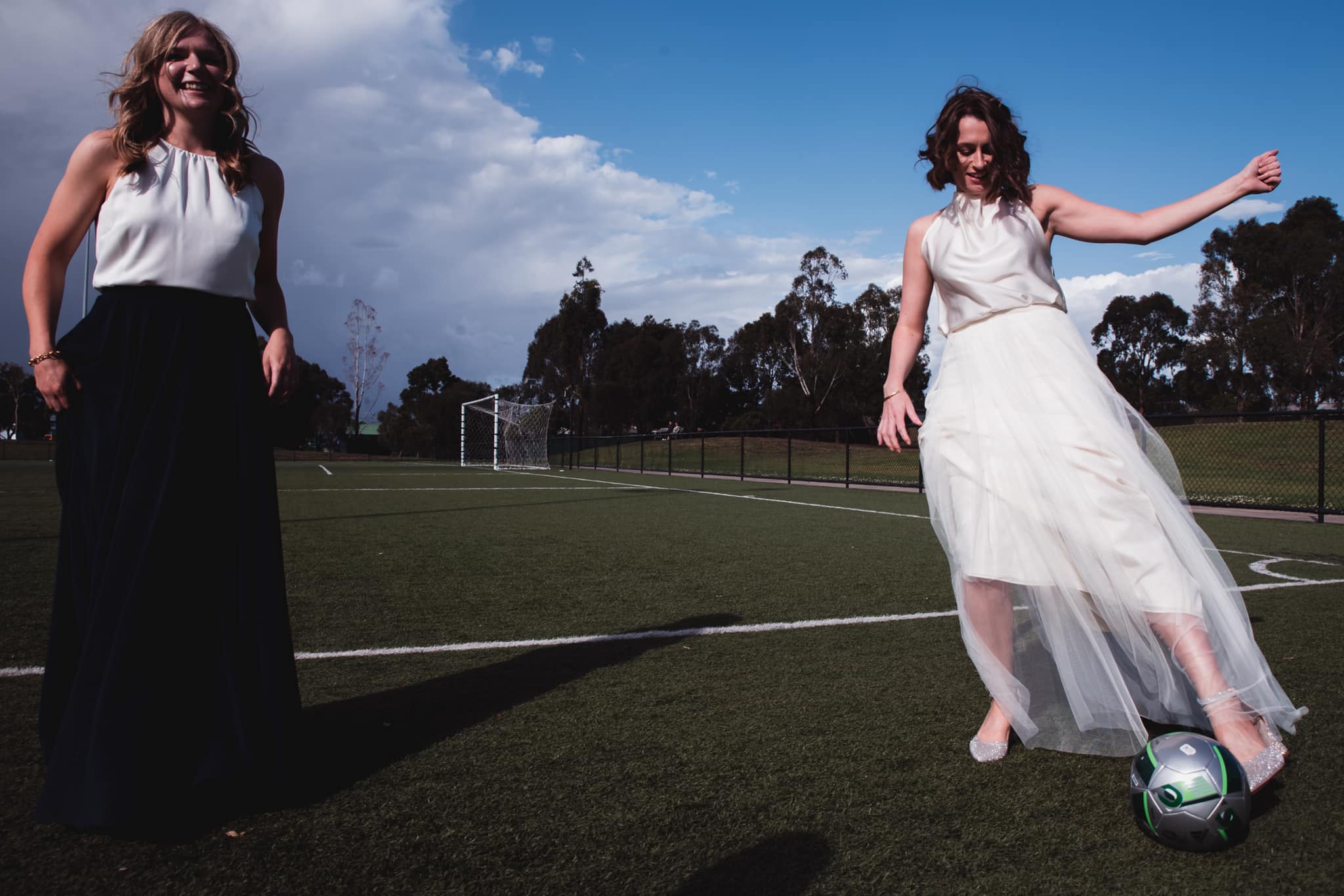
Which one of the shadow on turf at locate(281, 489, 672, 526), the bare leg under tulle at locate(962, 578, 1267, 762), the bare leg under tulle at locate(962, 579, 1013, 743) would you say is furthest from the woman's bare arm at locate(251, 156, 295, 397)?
the shadow on turf at locate(281, 489, 672, 526)

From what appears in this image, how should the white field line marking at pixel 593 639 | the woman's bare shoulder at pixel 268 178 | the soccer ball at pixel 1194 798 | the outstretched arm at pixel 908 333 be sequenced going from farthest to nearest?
the white field line marking at pixel 593 639
the outstretched arm at pixel 908 333
the woman's bare shoulder at pixel 268 178
the soccer ball at pixel 1194 798

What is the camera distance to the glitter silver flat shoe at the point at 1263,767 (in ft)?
6.56

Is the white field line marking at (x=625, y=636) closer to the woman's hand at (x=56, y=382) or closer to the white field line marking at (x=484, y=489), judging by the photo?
the woman's hand at (x=56, y=382)

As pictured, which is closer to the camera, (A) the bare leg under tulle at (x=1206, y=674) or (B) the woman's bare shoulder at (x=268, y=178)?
(A) the bare leg under tulle at (x=1206, y=674)

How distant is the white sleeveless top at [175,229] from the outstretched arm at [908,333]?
181 cm

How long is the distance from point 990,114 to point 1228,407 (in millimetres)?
49710

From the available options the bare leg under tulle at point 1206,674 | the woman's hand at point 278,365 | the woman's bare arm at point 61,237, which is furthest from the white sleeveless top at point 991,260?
the woman's bare arm at point 61,237

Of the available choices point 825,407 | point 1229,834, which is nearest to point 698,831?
point 1229,834

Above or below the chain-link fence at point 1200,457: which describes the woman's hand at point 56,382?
above

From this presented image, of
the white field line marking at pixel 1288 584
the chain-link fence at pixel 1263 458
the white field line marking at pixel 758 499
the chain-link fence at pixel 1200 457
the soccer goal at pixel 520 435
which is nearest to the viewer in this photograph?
the white field line marking at pixel 1288 584

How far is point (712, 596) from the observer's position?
5062 mm

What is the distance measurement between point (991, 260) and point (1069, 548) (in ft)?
2.66

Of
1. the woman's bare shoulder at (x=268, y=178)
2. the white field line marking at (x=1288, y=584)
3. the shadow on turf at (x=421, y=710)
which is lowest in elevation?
the white field line marking at (x=1288, y=584)

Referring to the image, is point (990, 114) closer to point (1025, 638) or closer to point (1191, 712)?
point (1025, 638)
